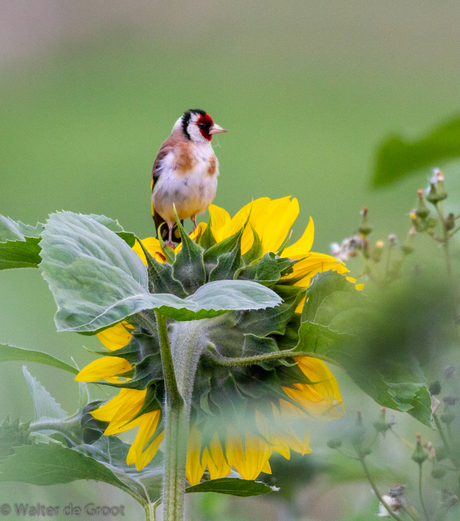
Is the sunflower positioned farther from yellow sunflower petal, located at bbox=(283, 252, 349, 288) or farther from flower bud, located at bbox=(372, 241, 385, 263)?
flower bud, located at bbox=(372, 241, 385, 263)

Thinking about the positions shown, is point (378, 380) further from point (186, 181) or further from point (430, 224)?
point (186, 181)

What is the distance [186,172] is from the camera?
985mm

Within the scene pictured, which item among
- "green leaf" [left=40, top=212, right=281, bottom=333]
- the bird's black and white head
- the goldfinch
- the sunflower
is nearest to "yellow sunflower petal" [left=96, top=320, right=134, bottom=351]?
the sunflower

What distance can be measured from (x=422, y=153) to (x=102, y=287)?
0.11 m

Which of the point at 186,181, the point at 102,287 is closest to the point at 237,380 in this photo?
the point at 102,287

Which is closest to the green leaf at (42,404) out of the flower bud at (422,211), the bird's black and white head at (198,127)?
the flower bud at (422,211)

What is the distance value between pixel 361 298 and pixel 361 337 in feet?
0.07

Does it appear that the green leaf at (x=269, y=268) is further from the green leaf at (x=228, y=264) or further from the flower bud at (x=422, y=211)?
the flower bud at (x=422, y=211)

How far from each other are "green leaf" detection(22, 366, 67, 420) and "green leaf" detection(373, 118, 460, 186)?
0.52ft

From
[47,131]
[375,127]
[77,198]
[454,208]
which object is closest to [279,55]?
[375,127]

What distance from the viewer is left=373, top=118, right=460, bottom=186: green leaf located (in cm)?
22

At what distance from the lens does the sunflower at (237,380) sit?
0.27 metres

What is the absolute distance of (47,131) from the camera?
3.44 meters

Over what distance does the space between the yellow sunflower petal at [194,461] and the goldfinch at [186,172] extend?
554 mm
